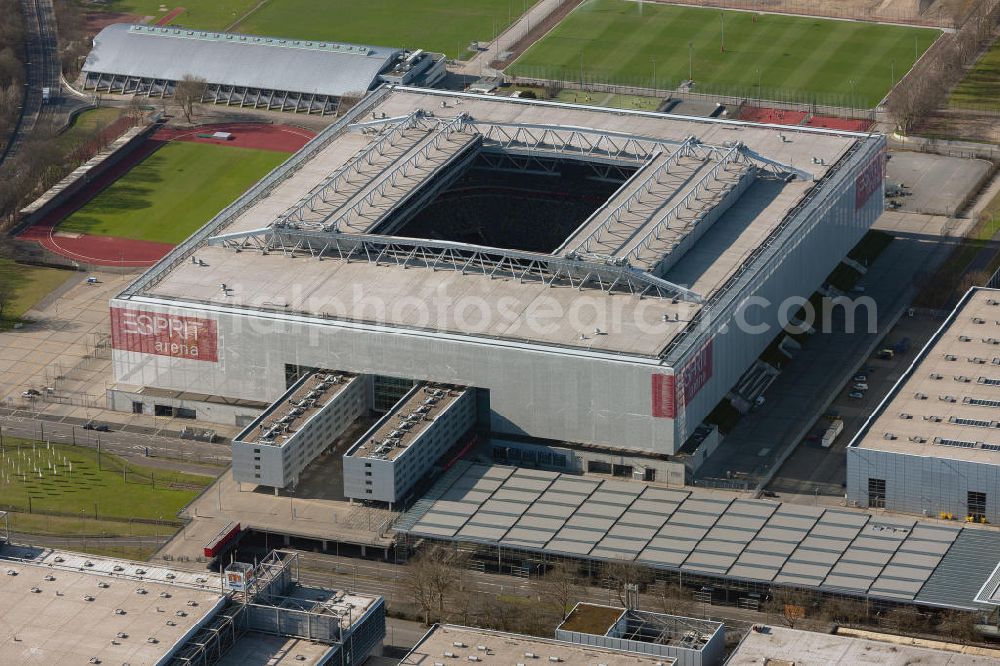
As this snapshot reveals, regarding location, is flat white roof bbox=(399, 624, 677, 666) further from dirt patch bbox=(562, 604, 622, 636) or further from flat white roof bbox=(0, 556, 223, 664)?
flat white roof bbox=(0, 556, 223, 664)

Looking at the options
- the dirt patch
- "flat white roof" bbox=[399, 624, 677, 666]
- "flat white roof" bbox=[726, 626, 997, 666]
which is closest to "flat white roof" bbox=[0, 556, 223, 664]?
"flat white roof" bbox=[399, 624, 677, 666]

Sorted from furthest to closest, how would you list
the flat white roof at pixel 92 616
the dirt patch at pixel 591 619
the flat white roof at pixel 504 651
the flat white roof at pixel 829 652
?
the dirt patch at pixel 591 619, the flat white roof at pixel 829 652, the flat white roof at pixel 504 651, the flat white roof at pixel 92 616

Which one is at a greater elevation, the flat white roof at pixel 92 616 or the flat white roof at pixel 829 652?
the flat white roof at pixel 92 616

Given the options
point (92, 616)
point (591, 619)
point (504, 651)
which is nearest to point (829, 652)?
point (591, 619)

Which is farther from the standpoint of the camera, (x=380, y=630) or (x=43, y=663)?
(x=380, y=630)

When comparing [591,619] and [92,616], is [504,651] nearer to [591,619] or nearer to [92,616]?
[591,619]

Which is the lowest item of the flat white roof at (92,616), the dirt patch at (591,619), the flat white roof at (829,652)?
the flat white roof at (829,652)

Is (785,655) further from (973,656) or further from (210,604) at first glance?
(210,604)

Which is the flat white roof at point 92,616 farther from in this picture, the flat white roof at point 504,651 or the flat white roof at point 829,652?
the flat white roof at point 829,652

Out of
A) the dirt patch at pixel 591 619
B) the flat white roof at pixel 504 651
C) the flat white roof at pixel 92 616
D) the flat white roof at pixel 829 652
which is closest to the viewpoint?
the flat white roof at pixel 92 616

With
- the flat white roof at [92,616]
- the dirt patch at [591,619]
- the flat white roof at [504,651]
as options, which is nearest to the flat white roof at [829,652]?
the flat white roof at [504,651]

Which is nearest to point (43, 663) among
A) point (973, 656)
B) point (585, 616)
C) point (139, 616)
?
point (139, 616)
